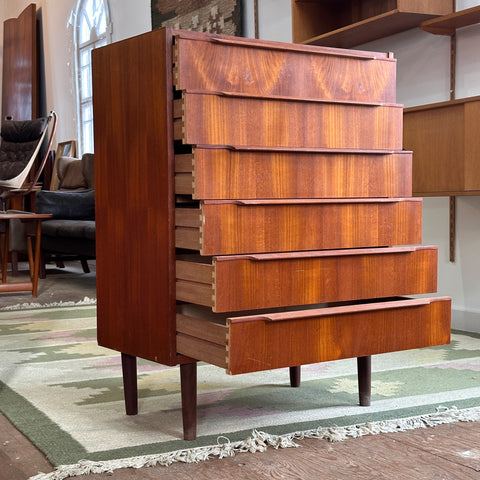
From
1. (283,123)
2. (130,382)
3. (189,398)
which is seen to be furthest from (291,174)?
(130,382)

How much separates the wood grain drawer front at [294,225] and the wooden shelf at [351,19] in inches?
59.2

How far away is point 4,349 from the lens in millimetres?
2963

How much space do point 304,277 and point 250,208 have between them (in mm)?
200

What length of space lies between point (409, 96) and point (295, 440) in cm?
219

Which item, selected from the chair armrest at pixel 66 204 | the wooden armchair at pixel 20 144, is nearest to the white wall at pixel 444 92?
the chair armrest at pixel 66 204

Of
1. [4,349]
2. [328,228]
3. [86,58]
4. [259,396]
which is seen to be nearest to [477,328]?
[259,396]

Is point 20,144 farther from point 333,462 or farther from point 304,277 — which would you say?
point 333,462

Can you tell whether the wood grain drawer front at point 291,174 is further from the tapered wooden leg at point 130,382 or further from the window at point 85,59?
the window at point 85,59

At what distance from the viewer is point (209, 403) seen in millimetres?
2088

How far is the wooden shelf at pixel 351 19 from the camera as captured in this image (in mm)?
3164

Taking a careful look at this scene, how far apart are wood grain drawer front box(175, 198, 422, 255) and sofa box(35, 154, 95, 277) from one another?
3246 mm

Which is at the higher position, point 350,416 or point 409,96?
point 409,96

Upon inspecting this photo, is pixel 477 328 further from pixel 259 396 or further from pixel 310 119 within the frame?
pixel 310 119

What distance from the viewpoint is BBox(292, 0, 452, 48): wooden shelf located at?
10.4 feet
